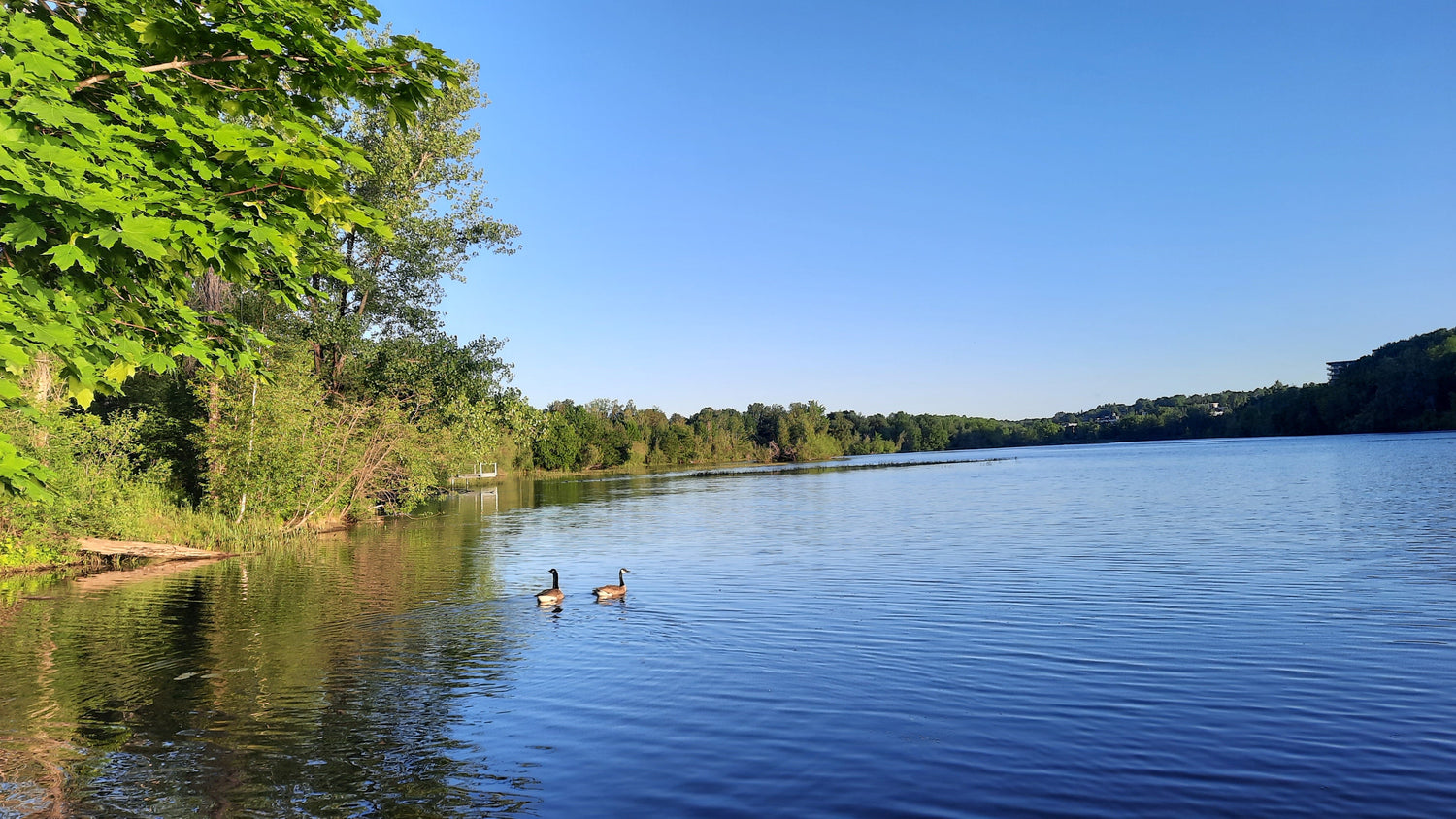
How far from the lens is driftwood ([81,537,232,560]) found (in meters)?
26.8

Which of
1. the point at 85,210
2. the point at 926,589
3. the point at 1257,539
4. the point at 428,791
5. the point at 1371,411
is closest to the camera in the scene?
the point at 85,210

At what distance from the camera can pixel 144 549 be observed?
2828cm

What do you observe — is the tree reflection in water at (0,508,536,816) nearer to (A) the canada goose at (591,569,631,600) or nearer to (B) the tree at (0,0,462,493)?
(A) the canada goose at (591,569,631,600)

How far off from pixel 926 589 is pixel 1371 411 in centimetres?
17266

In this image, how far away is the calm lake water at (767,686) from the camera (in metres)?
8.73

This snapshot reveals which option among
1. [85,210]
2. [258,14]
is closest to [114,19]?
[258,14]

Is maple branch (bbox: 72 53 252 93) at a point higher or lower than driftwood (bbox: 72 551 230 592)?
higher

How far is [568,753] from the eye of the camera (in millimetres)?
9961

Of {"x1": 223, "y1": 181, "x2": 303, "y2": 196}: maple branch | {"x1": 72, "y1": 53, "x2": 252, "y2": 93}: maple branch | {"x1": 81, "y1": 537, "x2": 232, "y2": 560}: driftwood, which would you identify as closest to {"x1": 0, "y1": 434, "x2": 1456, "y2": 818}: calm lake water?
{"x1": 81, "y1": 537, "x2": 232, "y2": 560}: driftwood

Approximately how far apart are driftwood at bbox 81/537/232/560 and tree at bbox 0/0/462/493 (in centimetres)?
2309

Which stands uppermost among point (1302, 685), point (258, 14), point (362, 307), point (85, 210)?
point (362, 307)

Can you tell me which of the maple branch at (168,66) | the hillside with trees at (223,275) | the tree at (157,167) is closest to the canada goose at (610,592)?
the hillside with trees at (223,275)

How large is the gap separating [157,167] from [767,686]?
994cm

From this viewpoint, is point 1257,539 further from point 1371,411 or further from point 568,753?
point 1371,411
